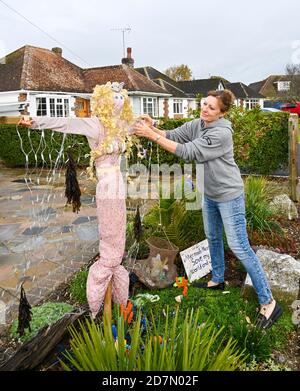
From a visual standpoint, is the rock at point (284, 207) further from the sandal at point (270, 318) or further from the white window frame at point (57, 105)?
the white window frame at point (57, 105)

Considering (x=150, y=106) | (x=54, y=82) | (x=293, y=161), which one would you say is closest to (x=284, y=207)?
(x=293, y=161)

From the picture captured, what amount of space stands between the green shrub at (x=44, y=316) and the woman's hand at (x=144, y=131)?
1.50 metres

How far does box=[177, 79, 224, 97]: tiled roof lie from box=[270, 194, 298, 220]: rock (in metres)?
34.1

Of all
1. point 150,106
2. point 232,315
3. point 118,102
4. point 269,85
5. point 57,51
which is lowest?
point 232,315

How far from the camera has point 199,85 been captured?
3981 centimetres

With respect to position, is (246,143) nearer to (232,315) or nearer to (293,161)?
(293,161)

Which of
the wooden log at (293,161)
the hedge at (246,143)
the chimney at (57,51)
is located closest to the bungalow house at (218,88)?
the chimney at (57,51)

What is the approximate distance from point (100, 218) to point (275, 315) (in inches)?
63.5

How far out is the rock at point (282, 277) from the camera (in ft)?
11.1

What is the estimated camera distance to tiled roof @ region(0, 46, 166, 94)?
20.8 meters

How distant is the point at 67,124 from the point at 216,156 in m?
1.10

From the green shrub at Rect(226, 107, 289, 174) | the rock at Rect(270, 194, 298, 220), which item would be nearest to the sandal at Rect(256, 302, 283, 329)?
the rock at Rect(270, 194, 298, 220)
